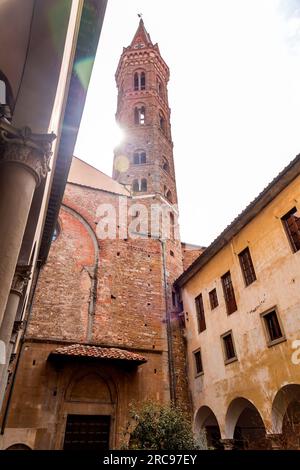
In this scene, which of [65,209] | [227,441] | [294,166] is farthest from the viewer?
[65,209]

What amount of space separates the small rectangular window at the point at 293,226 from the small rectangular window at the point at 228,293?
3.04 metres

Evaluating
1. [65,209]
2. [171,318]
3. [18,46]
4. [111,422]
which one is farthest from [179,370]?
[18,46]

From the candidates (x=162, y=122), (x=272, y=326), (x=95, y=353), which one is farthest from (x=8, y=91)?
(x=162, y=122)

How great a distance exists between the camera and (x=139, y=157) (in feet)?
66.5

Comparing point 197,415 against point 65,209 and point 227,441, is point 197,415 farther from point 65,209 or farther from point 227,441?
point 65,209

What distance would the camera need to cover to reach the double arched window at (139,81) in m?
24.4

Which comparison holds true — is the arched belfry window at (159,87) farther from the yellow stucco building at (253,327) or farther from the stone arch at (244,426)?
the stone arch at (244,426)

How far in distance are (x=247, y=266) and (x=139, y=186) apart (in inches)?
387

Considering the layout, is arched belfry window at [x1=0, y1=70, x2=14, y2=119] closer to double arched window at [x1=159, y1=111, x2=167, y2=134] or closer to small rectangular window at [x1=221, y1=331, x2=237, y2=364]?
small rectangular window at [x1=221, y1=331, x2=237, y2=364]

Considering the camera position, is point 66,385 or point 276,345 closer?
point 276,345

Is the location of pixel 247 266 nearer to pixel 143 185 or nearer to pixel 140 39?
pixel 143 185

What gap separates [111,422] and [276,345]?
6.73 metres

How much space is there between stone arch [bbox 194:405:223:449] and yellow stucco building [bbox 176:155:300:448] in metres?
0.04

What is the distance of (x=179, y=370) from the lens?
44.4ft
